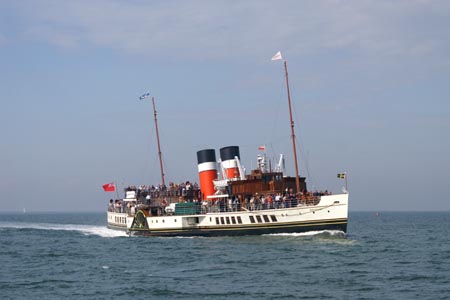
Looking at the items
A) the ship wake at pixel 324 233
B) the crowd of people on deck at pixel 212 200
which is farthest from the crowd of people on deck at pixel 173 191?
the ship wake at pixel 324 233

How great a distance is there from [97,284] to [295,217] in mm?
21506

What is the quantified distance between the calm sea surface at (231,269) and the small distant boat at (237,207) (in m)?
1.18

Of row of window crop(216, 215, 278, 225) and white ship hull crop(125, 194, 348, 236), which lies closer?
white ship hull crop(125, 194, 348, 236)

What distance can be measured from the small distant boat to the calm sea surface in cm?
118

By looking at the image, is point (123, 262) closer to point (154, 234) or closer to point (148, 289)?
point (148, 289)

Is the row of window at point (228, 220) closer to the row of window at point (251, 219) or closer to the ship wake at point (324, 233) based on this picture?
the row of window at point (251, 219)

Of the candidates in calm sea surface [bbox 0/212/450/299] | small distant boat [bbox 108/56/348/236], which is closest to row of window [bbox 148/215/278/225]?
small distant boat [bbox 108/56/348/236]

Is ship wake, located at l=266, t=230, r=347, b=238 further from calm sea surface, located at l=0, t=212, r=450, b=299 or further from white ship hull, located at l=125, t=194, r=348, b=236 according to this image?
white ship hull, located at l=125, t=194, r=348, b=236

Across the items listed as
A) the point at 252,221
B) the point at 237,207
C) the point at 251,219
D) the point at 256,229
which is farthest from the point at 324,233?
the point at 237,207

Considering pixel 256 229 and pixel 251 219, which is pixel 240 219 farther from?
pixel 256 229

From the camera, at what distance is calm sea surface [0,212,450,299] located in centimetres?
3006

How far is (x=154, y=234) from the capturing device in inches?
2318

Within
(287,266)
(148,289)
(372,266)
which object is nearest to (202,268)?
(287,266)

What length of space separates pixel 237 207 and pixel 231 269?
18297 millimetres
